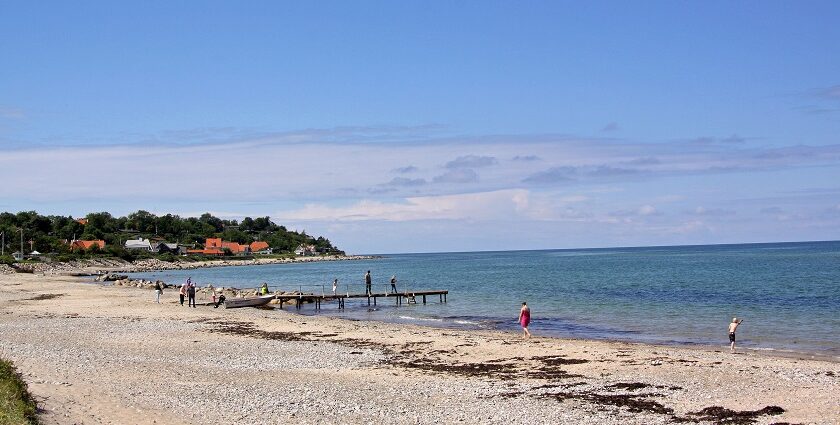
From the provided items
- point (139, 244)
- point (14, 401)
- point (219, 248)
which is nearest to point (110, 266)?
point (139, 244)

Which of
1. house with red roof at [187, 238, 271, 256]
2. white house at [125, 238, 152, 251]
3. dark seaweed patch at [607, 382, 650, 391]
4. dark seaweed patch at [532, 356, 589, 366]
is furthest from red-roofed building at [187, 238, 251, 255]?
dark seaweed patch at [607, 382, 650, 391]

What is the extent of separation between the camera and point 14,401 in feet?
36.7

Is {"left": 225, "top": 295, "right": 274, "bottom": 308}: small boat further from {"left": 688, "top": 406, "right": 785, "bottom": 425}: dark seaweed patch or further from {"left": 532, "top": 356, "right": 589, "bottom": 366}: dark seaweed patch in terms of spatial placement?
{"left": 688, "top": 406, "right": 785, "bottom": 425}: dark seaweed patch

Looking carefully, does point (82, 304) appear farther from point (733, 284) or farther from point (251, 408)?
point (733, 284)

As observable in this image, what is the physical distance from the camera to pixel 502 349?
983 inches

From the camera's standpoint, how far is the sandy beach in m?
14.3

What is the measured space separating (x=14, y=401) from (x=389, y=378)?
9554 mm

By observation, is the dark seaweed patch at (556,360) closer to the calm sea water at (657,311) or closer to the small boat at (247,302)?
the calm sea water at (657,311)

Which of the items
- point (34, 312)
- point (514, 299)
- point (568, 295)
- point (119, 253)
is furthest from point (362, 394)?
point (119, 253)

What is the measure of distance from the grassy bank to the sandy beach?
0.60 m

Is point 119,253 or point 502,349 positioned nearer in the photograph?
point 502,349

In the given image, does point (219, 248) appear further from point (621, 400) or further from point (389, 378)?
point (621, 400)

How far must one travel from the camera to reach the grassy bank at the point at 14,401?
33.5 ft

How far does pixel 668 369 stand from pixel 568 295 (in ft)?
116
